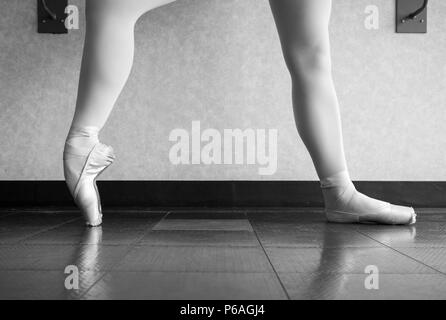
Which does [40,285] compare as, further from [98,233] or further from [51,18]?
[51,18]

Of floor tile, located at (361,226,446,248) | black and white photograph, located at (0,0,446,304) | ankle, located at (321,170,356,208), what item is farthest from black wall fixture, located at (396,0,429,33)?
floor tile, located at (361,226,446,248)

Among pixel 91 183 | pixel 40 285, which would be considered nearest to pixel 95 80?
pixel 91 183

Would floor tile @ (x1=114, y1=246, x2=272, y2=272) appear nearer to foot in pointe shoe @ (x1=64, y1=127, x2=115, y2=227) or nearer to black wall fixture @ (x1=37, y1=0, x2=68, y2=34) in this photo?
foot in pointe shoe @ (x1=64, y1=127, x2=115, y2=227)

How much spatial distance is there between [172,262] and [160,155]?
1224mm

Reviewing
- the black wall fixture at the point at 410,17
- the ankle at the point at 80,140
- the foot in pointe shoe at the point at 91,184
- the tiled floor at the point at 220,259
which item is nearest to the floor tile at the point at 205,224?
the tiled floor at the point at 220,259

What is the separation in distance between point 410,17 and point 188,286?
1.74 metres

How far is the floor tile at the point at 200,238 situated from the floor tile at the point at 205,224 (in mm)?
65

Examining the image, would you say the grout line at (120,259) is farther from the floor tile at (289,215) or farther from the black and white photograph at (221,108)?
the black and white photograph at (221,108)

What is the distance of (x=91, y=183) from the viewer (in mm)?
1282

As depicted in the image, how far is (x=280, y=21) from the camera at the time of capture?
4.59ft

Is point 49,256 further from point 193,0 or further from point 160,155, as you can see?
point 193,0

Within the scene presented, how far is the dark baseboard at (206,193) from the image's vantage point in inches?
79.1
